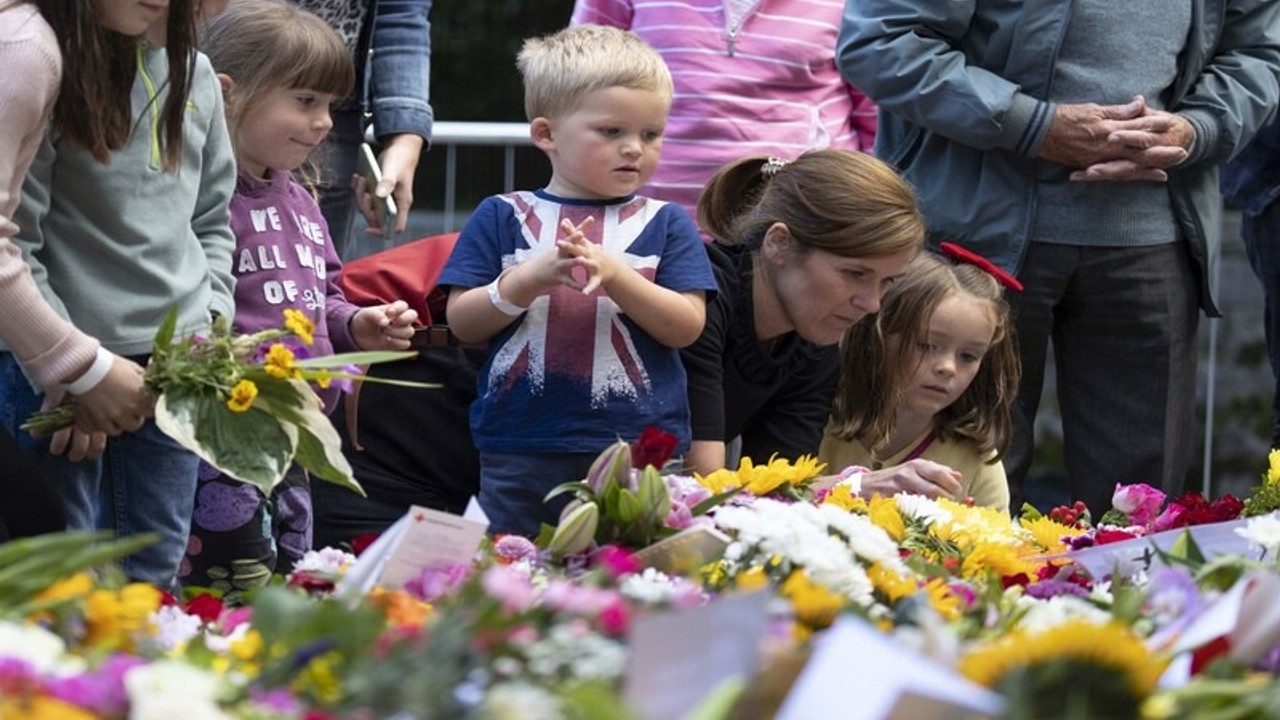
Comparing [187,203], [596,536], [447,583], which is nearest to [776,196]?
[187,203]

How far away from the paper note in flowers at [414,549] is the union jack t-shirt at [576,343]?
1.13m

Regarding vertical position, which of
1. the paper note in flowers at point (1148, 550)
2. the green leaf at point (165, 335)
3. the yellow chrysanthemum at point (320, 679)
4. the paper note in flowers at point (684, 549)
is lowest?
the paper note in flowers at point (1148, 550)

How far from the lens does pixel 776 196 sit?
3.55 metres

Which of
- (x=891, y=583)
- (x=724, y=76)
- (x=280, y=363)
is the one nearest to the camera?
(x=891, y=583)

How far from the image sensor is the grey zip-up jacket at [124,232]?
263 cm

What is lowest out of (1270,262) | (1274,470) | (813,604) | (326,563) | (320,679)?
(1270,262)

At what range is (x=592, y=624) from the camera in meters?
1.54

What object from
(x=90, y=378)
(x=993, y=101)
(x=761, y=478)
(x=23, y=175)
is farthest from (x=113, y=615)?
(x=993, y=101)

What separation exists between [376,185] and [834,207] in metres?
0.85

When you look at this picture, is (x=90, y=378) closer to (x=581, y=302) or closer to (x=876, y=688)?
(x=581, y=302)

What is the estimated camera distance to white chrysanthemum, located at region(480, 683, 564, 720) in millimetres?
1255

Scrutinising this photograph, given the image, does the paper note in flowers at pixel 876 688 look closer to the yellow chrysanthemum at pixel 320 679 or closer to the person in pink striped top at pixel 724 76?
the yellow chrysanthemum at pixel 320 679

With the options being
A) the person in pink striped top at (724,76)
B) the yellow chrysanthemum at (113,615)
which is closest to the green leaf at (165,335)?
the yellow chrysanthemum at (113,615)

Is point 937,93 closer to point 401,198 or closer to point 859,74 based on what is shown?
point 859,74
